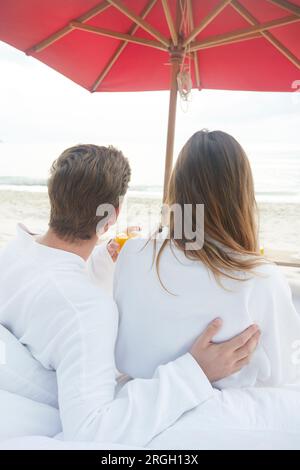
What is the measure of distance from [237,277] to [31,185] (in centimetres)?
1949

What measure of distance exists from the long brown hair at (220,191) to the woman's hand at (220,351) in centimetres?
23

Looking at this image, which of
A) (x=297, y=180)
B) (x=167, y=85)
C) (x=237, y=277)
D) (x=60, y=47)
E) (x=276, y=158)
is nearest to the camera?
(x=237, y=277)

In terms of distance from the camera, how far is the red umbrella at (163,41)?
10.2 feet

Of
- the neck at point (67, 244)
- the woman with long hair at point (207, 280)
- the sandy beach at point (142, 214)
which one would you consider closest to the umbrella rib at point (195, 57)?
the woman with long hair at point (207, 280)

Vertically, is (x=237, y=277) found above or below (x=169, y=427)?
above

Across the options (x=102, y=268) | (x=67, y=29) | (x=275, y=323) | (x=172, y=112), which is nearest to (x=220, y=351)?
(x=275, y=323)

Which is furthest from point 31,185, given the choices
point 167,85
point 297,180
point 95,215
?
point 95,215

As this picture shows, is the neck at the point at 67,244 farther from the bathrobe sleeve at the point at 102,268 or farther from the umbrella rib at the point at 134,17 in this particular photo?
the umbrella rib at the point at 134,17

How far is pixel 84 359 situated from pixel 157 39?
3049 mm

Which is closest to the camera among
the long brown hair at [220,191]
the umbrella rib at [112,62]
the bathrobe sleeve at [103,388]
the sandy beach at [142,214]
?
the bathrobe sleeve at [103,388]

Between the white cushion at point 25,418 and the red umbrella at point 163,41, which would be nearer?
the white cushion at point 25,418

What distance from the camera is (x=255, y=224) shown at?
4.25 feet
